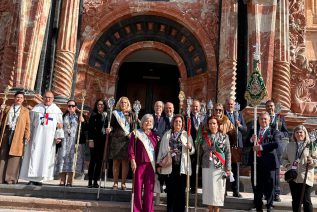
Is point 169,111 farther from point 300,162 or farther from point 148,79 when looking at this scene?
point 148,79

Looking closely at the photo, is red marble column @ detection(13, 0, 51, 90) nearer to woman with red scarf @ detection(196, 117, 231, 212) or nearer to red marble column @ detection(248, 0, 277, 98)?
red marble column @ detection(248, 0, 277, 98)

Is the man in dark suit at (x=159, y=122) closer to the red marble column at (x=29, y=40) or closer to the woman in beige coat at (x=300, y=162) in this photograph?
the woman in beige coat at (x=300, y=162)

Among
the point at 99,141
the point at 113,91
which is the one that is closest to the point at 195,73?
the point at 113,91

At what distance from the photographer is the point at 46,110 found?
25.5 feet

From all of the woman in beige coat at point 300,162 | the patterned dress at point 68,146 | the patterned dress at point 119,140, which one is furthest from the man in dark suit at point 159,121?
the woman in beige coat at point 300,162

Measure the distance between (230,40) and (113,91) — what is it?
442cm

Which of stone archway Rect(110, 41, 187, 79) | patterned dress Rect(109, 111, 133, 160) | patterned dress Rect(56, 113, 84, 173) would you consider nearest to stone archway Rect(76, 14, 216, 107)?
stone archway Rect(110, 41, 187, 79)

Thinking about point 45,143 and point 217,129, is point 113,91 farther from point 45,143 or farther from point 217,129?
point 217,129

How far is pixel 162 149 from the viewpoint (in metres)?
6.36

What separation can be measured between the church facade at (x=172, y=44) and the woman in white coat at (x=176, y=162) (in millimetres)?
4869

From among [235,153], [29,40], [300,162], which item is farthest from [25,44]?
[300,162]

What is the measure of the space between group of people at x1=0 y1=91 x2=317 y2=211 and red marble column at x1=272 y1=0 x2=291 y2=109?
431 cm

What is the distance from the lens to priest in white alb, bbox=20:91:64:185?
294 inches

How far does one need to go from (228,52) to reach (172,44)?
232 cm
